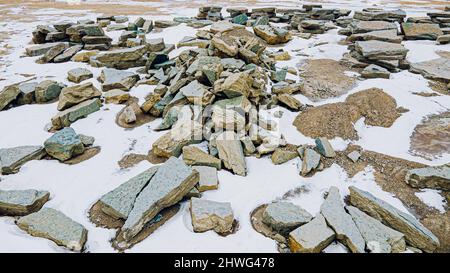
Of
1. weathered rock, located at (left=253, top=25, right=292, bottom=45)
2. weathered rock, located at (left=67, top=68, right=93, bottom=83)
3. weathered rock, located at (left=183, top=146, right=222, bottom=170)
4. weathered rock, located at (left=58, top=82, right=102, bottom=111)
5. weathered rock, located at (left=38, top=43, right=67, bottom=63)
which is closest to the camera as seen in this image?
weathered rock, located at (left=183, top=146, right=222, bottom=170)

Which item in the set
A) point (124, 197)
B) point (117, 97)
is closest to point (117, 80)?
point (117, 97)

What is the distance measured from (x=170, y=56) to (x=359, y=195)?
790 centimetres

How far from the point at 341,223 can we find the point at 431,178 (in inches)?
75.1

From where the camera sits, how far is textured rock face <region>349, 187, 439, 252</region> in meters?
3.71

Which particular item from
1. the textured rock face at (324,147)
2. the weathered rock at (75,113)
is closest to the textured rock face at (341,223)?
the textured rock face at (324,147)

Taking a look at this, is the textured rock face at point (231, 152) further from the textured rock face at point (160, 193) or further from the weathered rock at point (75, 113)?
the weathered rock at point (75, 113)

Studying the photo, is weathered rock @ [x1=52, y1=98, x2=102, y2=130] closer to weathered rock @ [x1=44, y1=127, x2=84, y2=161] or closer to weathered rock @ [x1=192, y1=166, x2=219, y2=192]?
weathered rock @ [x1=44, y1=127, x2=84, y2=161]

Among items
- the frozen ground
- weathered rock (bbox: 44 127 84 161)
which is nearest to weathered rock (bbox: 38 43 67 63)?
the frozen ground

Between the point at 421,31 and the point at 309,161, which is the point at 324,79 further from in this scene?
the point at 421,31

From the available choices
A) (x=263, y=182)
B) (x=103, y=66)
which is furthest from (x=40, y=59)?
(x=263, y=182)

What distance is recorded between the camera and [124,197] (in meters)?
4.36

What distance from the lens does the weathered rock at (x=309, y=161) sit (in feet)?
16.6

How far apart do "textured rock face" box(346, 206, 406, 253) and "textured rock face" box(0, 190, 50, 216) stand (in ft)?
15.5
